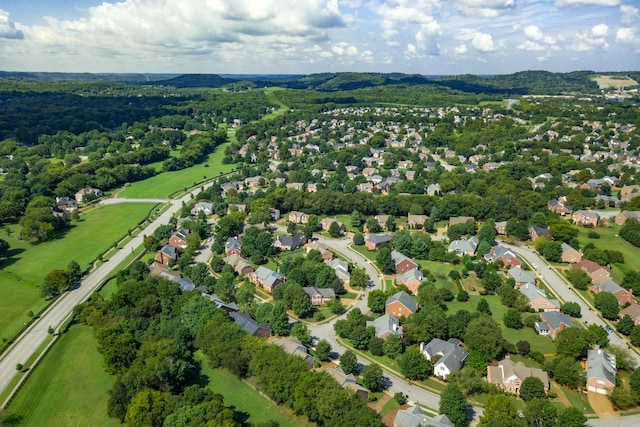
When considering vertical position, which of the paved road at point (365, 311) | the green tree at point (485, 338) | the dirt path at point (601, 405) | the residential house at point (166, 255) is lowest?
the paved road at point (365, 311)

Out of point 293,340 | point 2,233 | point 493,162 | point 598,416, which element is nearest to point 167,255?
point 293,340

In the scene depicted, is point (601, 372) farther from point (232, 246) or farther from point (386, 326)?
point (232, 246)

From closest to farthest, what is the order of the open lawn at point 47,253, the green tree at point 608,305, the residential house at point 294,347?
the residential house at point 294,347
the green tree at point 608,305
the open lawn at point 47,253

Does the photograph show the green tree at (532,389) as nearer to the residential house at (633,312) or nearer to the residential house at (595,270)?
the residential house at (633,312)

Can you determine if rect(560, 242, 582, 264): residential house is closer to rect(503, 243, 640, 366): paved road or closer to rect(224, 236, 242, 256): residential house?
rect(503, 243, 640, 366): paved road

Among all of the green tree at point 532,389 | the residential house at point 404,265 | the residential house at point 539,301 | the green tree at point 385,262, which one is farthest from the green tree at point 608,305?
the green tree at point 385,262

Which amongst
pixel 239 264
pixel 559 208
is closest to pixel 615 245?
pixel 559 208
